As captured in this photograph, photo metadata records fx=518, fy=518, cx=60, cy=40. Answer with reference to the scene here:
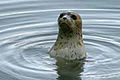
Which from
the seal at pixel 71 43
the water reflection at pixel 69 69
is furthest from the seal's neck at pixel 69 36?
the water reflection at pixel 69 69

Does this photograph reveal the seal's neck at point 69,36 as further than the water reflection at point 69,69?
Yes

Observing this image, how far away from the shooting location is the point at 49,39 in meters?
13.5

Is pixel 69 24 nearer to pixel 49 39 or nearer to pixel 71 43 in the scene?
pixel 71 43

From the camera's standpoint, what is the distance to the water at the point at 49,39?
36.9ft

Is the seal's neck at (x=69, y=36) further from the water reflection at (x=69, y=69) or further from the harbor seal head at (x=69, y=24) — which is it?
the water reflection at (x=69, y=69)

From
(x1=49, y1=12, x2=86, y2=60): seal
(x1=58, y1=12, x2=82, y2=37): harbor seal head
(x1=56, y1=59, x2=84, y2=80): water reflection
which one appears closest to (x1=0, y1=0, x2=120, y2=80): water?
(x1=56, y1=59, x2=84, y2=80): water reflection

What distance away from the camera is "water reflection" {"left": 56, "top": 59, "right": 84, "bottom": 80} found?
11.1 meters

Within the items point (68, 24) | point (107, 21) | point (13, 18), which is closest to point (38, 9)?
point (13, 18)

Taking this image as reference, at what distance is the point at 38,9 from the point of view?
16078 mm

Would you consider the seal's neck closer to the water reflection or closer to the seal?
the seal

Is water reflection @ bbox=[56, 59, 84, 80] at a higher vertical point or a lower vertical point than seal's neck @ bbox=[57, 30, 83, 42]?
lower

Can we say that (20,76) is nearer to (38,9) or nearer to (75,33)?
(75,33)

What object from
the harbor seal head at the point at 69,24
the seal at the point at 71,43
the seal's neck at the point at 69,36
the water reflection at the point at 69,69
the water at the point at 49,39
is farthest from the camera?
the seal's neck at the point at 69,36

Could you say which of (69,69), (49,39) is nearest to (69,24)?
(69,69)
